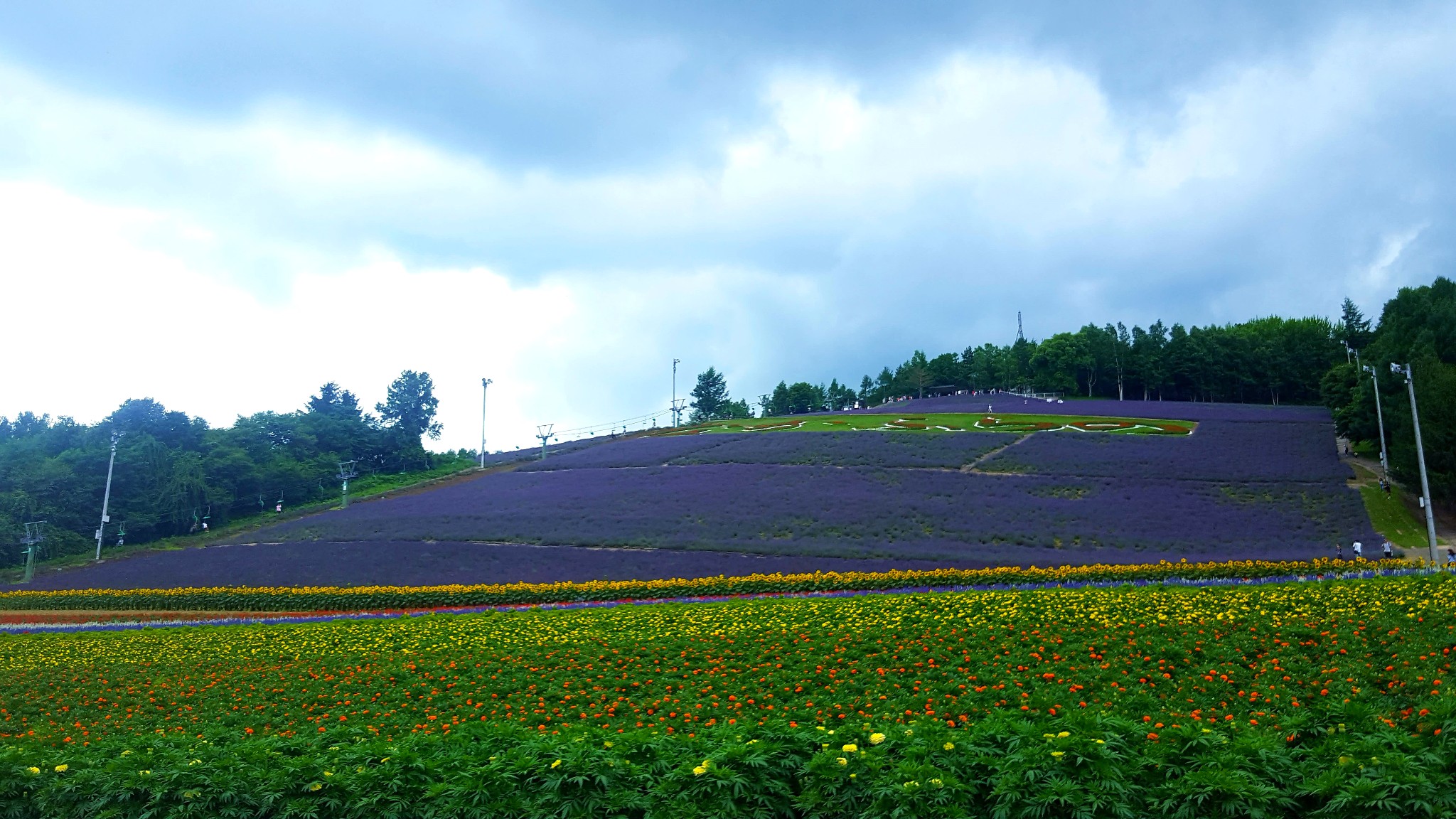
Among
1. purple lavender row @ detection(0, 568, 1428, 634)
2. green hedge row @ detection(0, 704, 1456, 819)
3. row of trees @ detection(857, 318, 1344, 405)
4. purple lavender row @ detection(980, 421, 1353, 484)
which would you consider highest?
row of trees @ detection(857, 318, 1344, 405)

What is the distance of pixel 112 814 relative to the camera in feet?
25.4

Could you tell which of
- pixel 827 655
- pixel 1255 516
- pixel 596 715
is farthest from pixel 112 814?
pixel 1255 516

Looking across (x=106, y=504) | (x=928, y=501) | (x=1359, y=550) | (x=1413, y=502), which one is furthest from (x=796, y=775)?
(x=106, y=504)

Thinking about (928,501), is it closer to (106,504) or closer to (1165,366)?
(106,504)

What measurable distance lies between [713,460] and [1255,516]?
28185 mm

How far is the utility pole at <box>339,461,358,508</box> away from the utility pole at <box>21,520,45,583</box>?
1371 centimetres

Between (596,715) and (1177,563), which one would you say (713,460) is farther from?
(596,715)

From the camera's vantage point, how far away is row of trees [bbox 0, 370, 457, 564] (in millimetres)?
44188

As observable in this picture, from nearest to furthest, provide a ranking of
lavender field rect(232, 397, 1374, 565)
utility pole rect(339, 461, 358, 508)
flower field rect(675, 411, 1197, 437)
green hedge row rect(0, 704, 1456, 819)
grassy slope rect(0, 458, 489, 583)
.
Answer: green hedge row rect(0, 704, 1456, 819) → lavender field rect(232, 397, 1374, 565) → grassy slope rect(0, 458, 489, 583) → utility pole rect(339, 461, 358, 508) → flower field rect(675, 411, 1197, 437)

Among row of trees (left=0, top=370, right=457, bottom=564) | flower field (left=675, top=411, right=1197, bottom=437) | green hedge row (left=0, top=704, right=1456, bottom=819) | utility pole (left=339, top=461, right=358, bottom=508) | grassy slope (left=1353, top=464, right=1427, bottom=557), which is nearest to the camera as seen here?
green hedge row (left=0, top=704, right=1456, bottom=819)

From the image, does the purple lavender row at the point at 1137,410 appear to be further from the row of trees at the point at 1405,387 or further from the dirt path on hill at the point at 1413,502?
the dirt path on hill at the point at 1413,502

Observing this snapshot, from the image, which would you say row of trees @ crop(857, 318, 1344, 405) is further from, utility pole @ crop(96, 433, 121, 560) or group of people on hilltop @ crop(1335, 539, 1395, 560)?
utility pole @ crop(96, 433, 121, 560)

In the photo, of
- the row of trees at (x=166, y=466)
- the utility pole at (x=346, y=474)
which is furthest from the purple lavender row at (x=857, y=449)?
the row of trees at (x=166, y=466)

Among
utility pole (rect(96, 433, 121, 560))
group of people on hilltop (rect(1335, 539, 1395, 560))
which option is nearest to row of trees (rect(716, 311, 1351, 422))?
group of people on hilltop (rect(1335, 539, 1395, 560))
